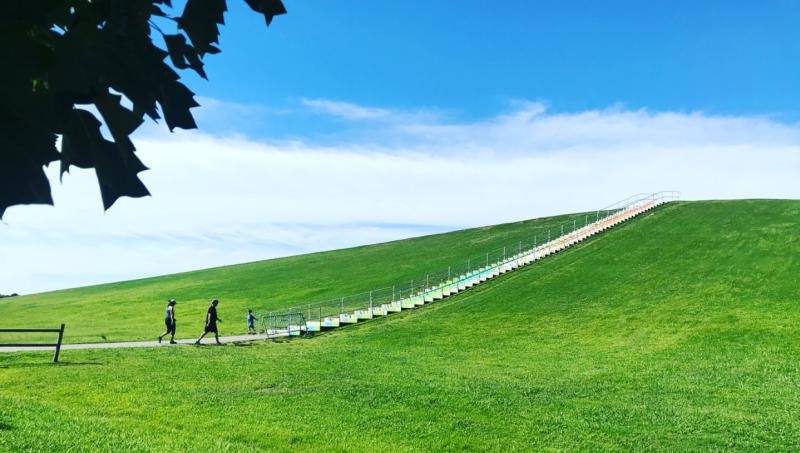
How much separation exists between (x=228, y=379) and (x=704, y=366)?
14725mm

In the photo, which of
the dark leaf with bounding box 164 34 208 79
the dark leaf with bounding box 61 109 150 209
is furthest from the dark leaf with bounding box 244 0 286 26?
the dark leaf with bounding box 61 109 150 209

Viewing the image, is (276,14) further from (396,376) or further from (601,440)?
(396,376)

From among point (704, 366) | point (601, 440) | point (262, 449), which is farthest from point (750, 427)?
point (262, 449)

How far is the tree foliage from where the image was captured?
146cm

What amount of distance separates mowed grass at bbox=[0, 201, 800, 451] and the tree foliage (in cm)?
677

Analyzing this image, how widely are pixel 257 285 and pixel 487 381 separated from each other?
147ft

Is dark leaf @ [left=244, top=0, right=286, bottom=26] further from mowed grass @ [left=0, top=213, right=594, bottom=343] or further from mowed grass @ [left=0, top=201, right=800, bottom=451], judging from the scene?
mowed grass @ [left=0, top=213, right=594, bottom=343]

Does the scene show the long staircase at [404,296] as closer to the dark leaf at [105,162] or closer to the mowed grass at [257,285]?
the mowed grass at [257,285]

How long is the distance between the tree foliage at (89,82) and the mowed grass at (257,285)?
99.8 feet

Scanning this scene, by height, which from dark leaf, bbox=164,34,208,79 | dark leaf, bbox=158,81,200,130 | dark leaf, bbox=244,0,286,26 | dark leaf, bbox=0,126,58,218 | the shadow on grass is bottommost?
the shadow on grass

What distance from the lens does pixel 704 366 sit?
18156mm

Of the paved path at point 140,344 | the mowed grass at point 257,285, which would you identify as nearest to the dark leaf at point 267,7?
the paved path at point 140,344

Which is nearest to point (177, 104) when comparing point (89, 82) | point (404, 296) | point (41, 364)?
point (89, 82)

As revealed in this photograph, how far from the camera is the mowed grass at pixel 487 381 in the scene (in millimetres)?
9047
